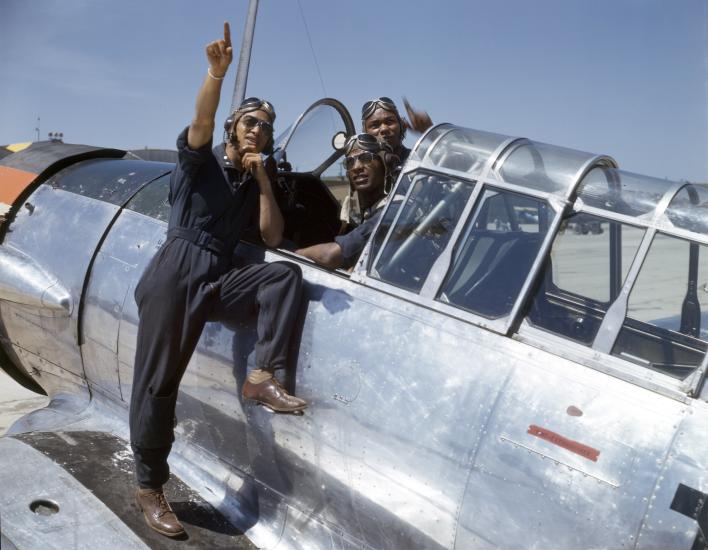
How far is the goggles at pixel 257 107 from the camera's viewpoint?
3.59m

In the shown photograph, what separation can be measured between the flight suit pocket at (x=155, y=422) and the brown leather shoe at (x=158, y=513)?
0.90 feet

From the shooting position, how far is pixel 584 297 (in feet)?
11.5

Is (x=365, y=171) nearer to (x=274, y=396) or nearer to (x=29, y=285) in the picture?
(x=274, y=396)

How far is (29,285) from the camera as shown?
14.8ft

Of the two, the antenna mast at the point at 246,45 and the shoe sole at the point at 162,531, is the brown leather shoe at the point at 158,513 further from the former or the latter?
the antenna mast at the point at 246,45

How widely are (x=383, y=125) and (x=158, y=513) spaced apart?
267 cm

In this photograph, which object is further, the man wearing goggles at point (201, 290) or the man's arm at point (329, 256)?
the man's arm at point (329, 256)

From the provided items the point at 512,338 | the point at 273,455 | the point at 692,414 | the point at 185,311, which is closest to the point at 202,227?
the point at 185,311

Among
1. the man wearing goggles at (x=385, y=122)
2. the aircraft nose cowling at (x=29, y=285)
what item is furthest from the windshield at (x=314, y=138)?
the aircraft nose cowling at (x=29, y=285)

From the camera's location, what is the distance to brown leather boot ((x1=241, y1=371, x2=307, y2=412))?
322 cm

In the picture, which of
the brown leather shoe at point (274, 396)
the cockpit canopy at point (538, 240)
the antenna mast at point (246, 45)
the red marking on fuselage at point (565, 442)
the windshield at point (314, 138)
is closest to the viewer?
the red marking on fuselage at point (565, 442)

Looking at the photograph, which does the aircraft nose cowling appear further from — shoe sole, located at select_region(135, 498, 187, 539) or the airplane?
shoe sole, located at select_region(135, 498, 187, 539)

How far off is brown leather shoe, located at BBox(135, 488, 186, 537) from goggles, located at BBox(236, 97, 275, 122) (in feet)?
6.34

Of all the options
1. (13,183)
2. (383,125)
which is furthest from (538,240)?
(13,183)
